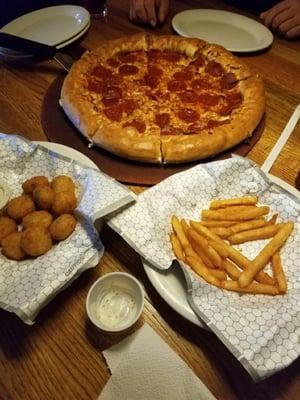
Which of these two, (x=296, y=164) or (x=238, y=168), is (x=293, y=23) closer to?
(x=296, y=164)

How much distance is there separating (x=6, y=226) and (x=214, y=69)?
1.40m

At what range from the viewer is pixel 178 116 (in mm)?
1746

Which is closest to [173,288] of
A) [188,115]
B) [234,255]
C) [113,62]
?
[234,255]

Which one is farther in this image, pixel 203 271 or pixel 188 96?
pixel 188 96

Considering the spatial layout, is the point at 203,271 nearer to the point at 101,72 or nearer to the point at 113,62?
the point at 101,72

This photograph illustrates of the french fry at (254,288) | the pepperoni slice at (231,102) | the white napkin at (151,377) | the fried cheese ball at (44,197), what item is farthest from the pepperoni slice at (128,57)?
the white napkin at (151,377)

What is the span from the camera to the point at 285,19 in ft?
7.80

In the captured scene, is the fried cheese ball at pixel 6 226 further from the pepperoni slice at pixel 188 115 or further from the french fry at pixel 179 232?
the pepperoni slice at pixel 188 115

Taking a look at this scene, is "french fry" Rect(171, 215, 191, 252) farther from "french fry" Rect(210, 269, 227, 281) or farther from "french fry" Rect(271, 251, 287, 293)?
"french fry" Rect(271, 251, 287, 293)

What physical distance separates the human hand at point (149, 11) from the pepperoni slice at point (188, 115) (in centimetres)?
96

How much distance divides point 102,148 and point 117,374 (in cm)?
92

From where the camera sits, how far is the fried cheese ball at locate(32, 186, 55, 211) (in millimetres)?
1193

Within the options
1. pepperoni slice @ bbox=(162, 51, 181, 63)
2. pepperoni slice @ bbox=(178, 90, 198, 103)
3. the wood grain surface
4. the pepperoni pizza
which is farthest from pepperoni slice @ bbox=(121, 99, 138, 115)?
the wood grain surface

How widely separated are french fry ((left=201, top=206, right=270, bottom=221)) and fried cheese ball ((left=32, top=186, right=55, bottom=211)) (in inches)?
19.5
